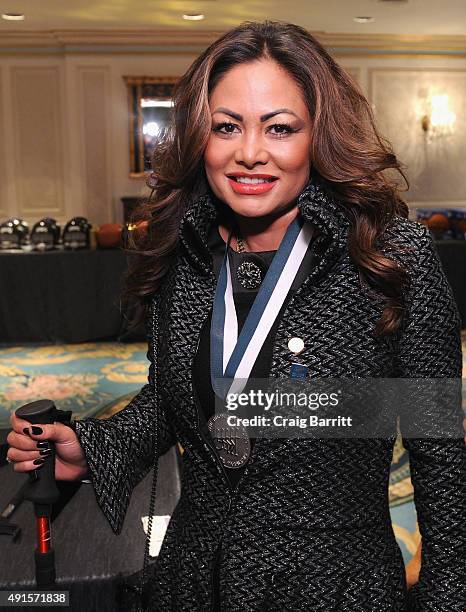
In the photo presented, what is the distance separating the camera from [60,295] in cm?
602

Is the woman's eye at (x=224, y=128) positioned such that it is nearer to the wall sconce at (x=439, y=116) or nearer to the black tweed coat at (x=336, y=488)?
the black tweed coat at (x=336, y=488)

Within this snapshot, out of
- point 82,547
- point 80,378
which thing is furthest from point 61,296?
point 82,547

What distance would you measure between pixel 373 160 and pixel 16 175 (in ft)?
29.9

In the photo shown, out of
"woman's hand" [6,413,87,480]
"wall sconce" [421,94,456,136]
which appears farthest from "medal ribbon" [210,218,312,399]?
"wall sconce" [421,94,456,136]

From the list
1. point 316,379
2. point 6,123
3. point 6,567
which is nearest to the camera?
point 316,379

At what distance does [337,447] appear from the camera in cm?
104

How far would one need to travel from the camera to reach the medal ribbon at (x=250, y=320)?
105cm

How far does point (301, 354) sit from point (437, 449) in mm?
224

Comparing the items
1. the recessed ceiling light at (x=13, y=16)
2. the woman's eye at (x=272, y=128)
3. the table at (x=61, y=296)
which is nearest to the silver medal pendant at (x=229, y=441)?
the woman's eye at (x=272, y=128)

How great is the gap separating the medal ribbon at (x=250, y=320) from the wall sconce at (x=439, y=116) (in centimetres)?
944

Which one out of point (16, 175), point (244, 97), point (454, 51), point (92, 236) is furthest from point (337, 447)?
point (454, 51)

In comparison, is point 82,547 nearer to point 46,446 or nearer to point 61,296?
point 46,446

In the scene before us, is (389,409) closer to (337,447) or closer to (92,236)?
(337,447)

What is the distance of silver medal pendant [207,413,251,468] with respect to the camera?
105 centimetres
